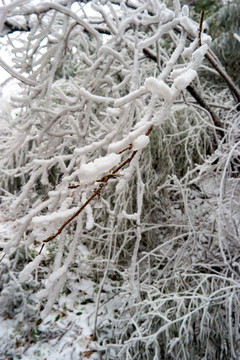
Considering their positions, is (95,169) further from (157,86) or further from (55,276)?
(55,276)

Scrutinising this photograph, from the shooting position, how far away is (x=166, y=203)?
2.98 metres

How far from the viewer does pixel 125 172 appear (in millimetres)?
884

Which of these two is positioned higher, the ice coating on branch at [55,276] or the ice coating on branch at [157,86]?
the ice coating on branch at [157,86]

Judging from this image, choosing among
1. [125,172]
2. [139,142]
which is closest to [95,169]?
[139,142]

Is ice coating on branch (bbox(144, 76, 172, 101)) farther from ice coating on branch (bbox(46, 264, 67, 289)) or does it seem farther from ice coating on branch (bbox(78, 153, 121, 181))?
ice coating on branch (bbox(46, 264, 67, 289))

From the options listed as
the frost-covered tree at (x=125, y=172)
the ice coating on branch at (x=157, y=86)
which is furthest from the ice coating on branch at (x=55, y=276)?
the ice coating on branch at (x=157, y=86)

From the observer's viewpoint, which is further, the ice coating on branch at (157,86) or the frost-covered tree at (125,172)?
the frost-covered tree at (125,172)

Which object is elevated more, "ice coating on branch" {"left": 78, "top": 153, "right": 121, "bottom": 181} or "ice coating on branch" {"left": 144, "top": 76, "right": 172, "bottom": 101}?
"ice coating on branch" {"left": 144, "top": 76, "right": 172, "bottom": 101}

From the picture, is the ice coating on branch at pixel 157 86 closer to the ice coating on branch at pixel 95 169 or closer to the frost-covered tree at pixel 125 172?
the frost-covered tree at pixel 125 172

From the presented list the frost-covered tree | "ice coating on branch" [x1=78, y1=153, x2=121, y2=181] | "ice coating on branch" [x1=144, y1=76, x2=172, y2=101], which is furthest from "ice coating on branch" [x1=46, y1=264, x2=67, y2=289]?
"ice coating on branch" [x1=144, y1=76, x2=172, y2=101]

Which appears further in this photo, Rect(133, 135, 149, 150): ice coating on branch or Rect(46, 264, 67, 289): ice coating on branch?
Rect(46, 264, 67, 289): ice coating on branch

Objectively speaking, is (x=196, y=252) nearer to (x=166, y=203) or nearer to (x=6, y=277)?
(x=166, y=203)

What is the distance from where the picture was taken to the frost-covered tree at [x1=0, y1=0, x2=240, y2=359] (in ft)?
2.74

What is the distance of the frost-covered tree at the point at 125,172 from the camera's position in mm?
835
